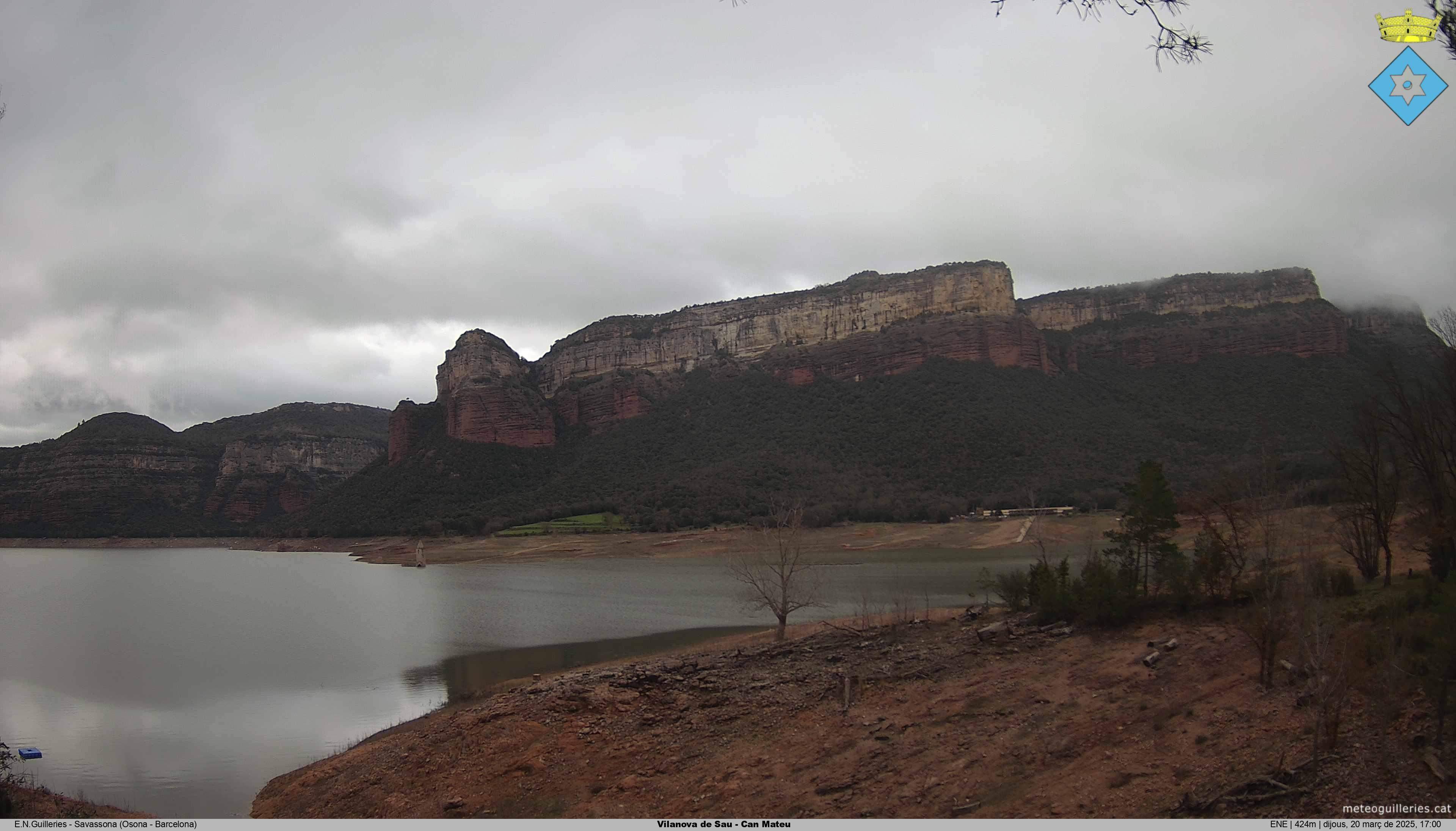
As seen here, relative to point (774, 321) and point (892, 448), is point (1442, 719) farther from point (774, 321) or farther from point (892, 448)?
point (774, 321)

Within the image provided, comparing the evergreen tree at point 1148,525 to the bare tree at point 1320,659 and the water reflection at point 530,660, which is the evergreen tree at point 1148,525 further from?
the water reflection at point 530,660

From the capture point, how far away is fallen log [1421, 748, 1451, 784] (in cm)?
721

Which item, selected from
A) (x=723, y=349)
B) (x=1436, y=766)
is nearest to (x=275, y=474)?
(x=723, y=349)

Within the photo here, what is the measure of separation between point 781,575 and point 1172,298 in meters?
105

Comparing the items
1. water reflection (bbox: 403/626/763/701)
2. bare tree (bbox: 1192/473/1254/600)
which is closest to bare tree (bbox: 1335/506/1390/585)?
bare tree (bbox: 1192/473/1254/600)

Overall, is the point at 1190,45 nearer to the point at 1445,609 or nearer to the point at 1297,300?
the point at 1445,609

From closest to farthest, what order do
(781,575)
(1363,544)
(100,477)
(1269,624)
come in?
1. (1269,624)
2. (1363,544)
3. (781,575)
4. (100,477)

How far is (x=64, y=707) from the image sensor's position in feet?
71.9

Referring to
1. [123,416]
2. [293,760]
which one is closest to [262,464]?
[123,416]

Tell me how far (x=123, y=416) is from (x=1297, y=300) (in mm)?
199816

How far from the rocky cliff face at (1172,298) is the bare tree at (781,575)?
73.3m

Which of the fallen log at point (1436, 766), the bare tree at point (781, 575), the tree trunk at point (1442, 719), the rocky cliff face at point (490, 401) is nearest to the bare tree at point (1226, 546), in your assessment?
the tree trunk at point (1442, 719)

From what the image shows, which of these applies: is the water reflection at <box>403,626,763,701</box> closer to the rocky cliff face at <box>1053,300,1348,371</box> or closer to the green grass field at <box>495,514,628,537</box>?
the green grass field at <box>495,514,628,537</box>

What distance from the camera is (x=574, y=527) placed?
264 ft
